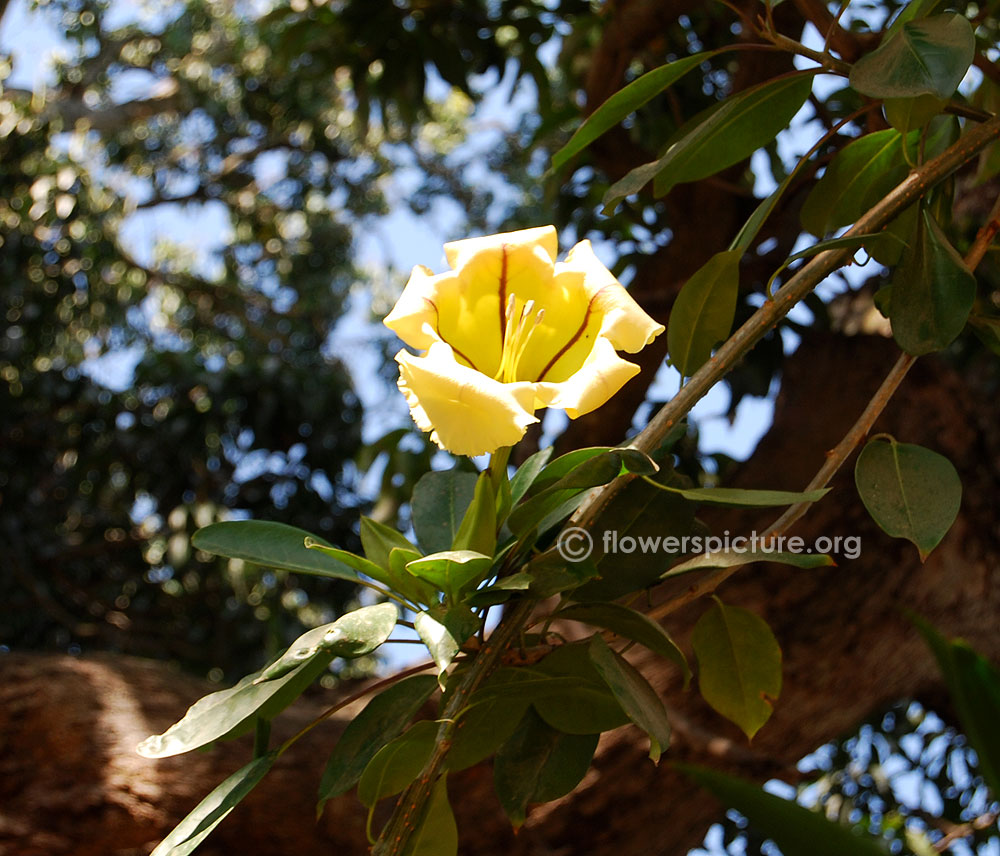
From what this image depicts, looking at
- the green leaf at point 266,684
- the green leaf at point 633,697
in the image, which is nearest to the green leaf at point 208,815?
the green leaf at point 266,684

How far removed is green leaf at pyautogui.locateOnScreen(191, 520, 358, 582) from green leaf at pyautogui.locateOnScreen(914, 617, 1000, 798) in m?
0.48

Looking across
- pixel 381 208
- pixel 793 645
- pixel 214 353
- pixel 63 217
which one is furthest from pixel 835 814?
pixel 381 208

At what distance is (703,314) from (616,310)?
13 cm

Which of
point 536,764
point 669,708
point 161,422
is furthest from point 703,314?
point 161,422

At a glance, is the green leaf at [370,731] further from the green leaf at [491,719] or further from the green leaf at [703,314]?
the green leaf at [703,314]

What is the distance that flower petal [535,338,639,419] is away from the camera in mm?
691

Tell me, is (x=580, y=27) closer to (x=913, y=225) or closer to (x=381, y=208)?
(x=913, y=225)

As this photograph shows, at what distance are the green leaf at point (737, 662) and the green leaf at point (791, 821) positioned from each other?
483mm

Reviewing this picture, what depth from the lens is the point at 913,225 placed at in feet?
2.94

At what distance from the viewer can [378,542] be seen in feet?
2.57

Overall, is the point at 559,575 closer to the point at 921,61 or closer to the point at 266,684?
the point at 266,684

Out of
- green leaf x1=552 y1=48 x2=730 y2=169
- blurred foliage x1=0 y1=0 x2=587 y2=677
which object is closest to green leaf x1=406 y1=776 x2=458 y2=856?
green leaf x1=552 y1=48 x2=730 y2=169

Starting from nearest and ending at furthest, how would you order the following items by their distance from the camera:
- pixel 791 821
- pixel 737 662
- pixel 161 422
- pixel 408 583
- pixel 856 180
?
pixel 791 821, pixel 408 583, pixel 737 662, pixel 856 180, pixel 161 422

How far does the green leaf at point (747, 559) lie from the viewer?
662 mm
